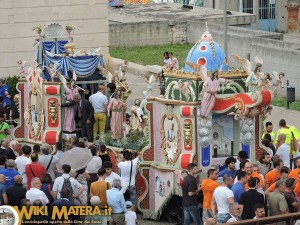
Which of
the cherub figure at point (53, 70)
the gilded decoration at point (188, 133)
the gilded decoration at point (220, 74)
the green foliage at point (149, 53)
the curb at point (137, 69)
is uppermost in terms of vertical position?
the gilded decoration at point (220, 74)

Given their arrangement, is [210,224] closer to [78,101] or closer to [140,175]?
[140,175]

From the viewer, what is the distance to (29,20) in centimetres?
4184

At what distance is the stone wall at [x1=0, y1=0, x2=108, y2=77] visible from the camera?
4169 centimetres

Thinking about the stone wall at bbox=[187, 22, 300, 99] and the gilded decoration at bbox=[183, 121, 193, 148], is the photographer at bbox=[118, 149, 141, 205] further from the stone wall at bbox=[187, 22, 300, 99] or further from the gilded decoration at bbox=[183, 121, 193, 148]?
the stone wall at bbox=[187, 22, 300, 99]

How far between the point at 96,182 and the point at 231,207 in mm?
2490

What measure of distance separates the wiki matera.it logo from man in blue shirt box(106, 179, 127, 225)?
1822 millimetres

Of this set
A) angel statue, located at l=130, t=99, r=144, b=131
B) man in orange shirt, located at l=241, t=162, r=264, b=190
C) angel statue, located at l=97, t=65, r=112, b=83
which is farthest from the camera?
angel statue, located at l=97, t=65, r=112, b=83

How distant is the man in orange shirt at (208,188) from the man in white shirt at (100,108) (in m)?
5.73

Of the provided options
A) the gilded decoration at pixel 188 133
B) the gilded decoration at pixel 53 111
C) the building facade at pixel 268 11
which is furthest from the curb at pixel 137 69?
the gilded decoration at pixel 188 133

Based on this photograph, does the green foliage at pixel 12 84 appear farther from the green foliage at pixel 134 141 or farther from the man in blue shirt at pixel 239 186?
the man in blue shirt at pixel 239 186

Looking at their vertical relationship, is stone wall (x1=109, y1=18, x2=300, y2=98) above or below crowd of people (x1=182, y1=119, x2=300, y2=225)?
below

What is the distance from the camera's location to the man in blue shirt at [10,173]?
85.7ft

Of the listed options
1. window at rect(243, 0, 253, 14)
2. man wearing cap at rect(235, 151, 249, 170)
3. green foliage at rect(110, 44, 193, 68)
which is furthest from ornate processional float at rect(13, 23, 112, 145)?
window at rect(243, 0, 253, 14)

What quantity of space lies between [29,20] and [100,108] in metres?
11.1
